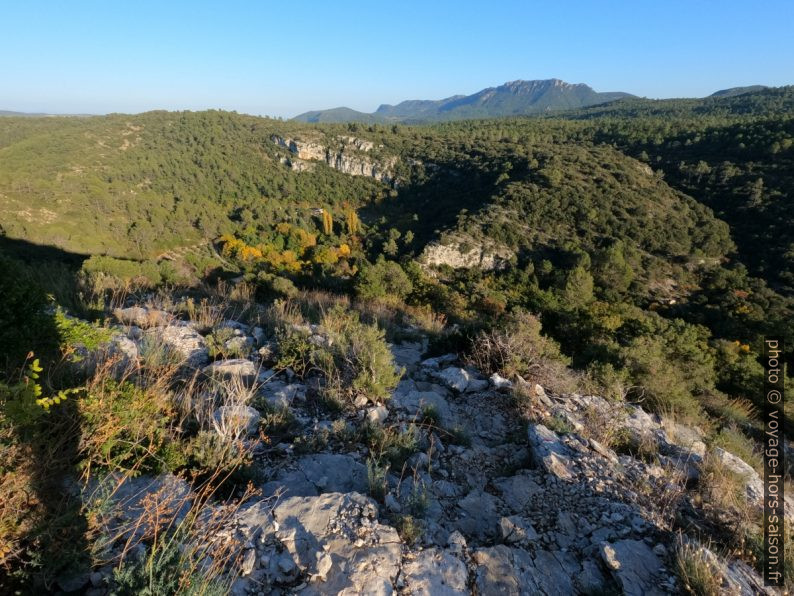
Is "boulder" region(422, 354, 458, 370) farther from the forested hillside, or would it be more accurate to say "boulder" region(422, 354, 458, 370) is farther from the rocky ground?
the rocky ground

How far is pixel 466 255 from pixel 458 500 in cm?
3734

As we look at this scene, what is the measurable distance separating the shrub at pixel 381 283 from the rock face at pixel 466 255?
1781 cm

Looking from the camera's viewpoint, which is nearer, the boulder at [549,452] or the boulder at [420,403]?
the boulder at [549,452]

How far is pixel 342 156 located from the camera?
7656cm

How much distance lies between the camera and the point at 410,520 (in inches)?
90.0

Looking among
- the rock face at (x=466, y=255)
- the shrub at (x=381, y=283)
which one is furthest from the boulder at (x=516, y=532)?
the rock face at (x=466, y=255)

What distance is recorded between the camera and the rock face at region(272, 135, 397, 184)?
73.0m

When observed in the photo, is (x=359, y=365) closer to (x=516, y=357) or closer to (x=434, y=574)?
(x=516, y=357)

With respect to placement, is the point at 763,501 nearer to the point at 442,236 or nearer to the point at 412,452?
the point at 412,452

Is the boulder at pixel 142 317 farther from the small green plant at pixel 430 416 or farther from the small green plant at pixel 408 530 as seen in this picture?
the small green plant at pixel 408 530

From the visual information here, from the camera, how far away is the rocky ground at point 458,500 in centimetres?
208

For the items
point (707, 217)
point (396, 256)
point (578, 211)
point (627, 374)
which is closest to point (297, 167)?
point (396, 256)

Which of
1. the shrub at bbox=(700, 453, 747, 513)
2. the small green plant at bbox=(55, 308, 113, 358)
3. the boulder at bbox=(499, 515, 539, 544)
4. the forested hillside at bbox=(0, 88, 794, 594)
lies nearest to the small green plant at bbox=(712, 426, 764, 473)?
the forested hillside at bbox=(0, 88, 794, 594)

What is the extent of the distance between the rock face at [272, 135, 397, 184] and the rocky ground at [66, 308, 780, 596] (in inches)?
2847
